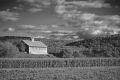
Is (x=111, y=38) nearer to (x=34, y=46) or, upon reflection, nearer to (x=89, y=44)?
(x=89, y=44)

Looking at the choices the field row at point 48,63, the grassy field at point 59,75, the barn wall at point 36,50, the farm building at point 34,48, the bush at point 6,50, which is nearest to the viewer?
the grassy field at point 59,75

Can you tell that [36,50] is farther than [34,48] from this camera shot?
Yes

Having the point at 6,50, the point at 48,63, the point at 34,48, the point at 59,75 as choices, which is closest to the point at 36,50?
the point at 34,48

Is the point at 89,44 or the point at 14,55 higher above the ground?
the point at 14,55

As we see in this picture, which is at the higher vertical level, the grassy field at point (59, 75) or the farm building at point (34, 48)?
the grassy field at point (59, 75)

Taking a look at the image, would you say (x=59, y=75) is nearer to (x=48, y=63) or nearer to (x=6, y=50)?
(x=48, y=63)

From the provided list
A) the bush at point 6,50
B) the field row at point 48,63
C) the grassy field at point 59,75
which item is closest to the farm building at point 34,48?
the bush at point 6,50

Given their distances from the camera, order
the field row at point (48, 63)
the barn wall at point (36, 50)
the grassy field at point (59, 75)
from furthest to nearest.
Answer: the barn wall at point (36, 50) < the field row at point (48, 63) < the grassy field at point (59, 75)

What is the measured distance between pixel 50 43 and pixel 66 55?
70581 millimetres

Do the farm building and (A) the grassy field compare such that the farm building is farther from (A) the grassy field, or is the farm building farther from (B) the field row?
(A) the grassy field

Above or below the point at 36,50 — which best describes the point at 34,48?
above

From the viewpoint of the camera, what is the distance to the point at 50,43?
130375mm

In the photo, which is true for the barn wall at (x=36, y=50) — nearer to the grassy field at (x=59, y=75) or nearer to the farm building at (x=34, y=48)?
the farm building at (x=34, y=48)

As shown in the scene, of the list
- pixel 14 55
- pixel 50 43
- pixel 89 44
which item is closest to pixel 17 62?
pixel 14 55
